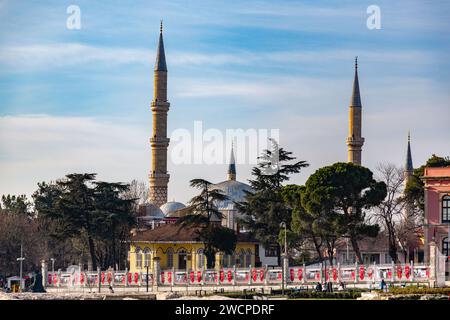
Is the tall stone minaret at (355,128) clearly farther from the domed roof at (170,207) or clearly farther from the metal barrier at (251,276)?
the metal barrier at (251,276)

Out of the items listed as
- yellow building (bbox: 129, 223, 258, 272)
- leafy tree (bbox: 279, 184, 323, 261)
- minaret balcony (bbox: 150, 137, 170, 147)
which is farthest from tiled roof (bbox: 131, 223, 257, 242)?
minaret balcony (bbox: 150, 137, 170, 147)

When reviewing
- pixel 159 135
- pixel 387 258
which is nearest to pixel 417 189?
pixel 387 258

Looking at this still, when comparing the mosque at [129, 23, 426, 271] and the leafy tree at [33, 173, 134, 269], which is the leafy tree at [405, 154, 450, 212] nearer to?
the mosque at [129, 23, 426, 271]

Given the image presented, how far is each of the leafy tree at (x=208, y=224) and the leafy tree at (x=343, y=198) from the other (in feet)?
21.5

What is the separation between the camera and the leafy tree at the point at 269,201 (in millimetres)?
78688

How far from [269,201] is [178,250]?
6187 mm

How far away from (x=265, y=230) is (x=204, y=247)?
406cm

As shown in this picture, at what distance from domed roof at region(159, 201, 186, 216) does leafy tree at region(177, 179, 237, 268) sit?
21998 mm

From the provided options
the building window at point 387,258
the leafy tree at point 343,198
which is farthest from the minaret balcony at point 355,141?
the leafy tree at point 343,198

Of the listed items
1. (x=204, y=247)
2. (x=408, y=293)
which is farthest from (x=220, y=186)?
(x=408, y=293)

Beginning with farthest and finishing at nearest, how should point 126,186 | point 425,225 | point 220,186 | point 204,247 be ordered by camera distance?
point 220,186 < point 126,186 < point 204,247 < point 425,225

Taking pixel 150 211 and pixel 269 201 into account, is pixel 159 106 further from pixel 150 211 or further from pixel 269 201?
pixel 269 201

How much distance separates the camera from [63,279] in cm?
7612
